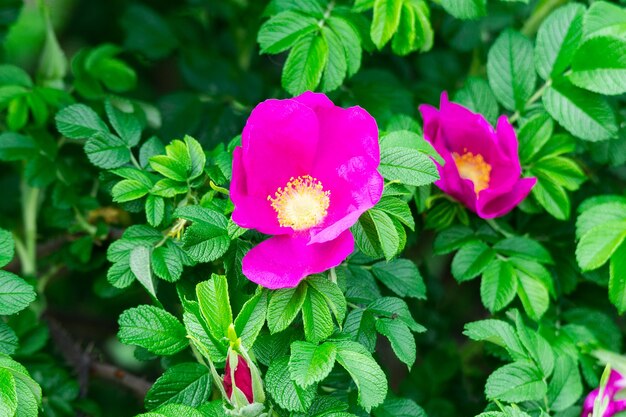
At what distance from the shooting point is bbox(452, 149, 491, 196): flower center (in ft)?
3.92

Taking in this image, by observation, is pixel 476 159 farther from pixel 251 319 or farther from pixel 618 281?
pixel 251 319

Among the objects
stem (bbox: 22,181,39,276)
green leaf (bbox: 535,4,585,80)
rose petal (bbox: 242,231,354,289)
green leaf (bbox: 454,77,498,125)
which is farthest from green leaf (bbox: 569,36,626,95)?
stem (bbox: 22,181,39,276)

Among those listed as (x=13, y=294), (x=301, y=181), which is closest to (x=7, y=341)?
(x=13, y=294)

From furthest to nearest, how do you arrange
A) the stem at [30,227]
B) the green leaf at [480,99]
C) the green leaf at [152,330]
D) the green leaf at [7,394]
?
the stem at [30,227] → the green leaf at [480,99] → the green leaf at [152,330] → the green leaf at [7,394]

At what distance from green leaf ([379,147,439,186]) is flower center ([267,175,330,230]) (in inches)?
3.0

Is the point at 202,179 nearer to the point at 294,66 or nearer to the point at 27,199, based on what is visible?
the point at 294,66

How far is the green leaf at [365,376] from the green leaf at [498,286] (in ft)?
0.88

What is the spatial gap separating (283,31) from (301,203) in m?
0.30

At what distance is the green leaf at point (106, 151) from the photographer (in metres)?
1.08

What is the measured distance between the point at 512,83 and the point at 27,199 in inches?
31.9

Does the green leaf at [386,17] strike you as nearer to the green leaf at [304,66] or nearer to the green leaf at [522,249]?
the green leaf at [304,66]

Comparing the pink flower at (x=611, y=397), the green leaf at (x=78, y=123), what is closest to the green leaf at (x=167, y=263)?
the green leaf at (x=78, y=123)

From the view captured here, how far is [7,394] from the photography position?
0.84 metres

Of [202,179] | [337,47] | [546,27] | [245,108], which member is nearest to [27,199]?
[245,108]
